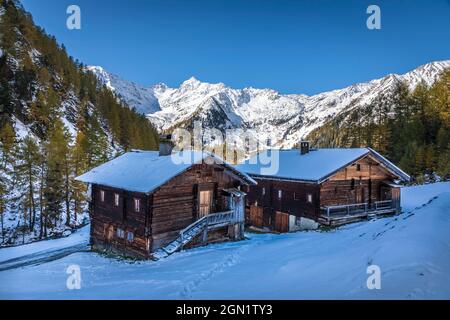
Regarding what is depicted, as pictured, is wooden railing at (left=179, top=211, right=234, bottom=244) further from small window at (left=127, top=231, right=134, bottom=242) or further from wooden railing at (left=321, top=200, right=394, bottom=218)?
wooden railing at (left=321, top=200, right=394, bottom=218)

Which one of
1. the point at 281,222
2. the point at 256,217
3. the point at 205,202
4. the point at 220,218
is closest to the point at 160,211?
the point at 205,202

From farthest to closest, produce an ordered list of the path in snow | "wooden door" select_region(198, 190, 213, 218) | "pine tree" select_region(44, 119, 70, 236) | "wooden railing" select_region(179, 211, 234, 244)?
"pine tree" select_region(44, 119, 70, 236) → the path in snow → "wooden door" select_region(198, 190, 213, 218) → "wooden railing" select_region(179, 211, 234, 244)

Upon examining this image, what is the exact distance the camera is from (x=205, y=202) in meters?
25.0

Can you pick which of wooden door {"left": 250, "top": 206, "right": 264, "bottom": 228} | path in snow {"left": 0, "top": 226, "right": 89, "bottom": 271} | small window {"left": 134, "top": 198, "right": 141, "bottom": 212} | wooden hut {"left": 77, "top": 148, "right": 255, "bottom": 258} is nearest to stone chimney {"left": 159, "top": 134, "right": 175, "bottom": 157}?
wooden hut {"left": 77, "top": 148, "right": 255, "bottom": 258}

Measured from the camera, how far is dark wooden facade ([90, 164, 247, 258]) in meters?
22.5

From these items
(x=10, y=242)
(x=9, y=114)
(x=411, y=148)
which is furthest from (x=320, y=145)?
(x=10, y=242)

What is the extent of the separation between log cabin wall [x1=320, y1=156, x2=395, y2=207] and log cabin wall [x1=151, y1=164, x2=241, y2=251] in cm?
963

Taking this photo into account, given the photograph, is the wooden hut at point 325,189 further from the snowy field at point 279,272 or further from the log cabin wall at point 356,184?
the snowy field at point 279,272

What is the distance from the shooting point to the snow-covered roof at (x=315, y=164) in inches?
1140

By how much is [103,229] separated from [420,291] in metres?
24.8
